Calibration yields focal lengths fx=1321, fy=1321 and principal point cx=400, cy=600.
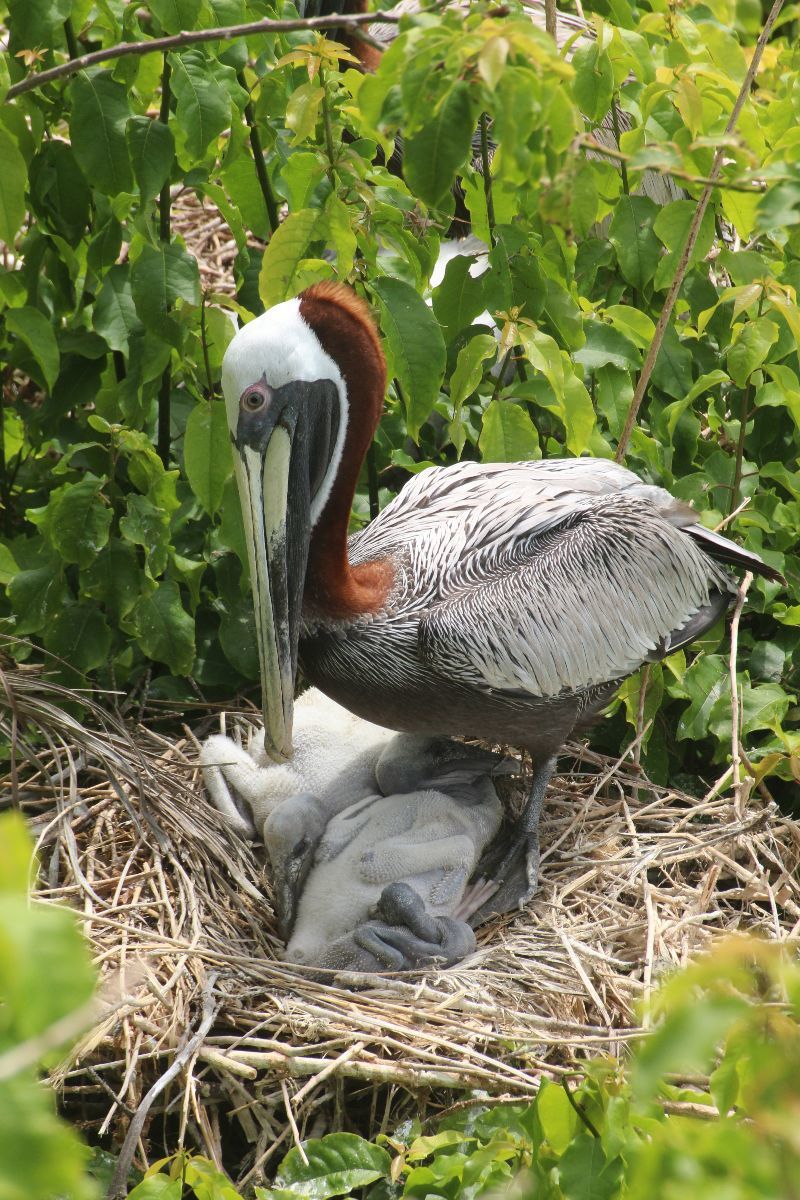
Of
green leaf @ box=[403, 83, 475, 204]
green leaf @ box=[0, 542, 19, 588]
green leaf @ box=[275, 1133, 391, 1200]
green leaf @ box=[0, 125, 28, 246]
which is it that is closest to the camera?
green leaf @ box=[403, 83, 475, 204]

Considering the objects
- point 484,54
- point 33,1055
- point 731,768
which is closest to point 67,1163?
point 33,1055

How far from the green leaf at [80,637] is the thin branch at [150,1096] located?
3.60 feet

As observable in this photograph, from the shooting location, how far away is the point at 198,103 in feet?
10.2

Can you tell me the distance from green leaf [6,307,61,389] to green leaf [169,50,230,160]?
614 millimetres

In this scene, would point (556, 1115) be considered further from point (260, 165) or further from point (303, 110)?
point (260, 165)

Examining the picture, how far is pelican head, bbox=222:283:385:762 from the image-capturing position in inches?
117

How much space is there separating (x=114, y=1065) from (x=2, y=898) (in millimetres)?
2089

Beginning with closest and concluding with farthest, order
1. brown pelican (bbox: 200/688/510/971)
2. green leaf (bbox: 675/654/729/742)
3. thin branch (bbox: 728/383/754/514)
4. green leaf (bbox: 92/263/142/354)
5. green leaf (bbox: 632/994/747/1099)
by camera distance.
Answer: green leaf (bbox: 632/994/747/1099) < brown pelican (bbox: 200/688/510/971) < green leaf (bbox: 92/263/142/354) < green leaf (bbox: 675/654/729/742) < thin branch (bbox: 728/383/754/514)

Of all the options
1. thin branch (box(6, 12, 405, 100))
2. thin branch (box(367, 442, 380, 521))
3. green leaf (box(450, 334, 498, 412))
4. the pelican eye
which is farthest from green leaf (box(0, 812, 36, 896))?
thin branch (box(367, 442, 380, 521))

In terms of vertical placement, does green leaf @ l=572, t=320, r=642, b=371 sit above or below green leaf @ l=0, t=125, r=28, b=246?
below

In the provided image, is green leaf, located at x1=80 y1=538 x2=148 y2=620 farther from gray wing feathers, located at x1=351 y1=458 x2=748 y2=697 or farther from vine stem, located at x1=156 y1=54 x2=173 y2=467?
gray wing feathers, located at x1=351 y1=458 x2=748 y2=697

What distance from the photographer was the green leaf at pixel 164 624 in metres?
3.63

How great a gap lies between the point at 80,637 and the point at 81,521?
14.2 inches

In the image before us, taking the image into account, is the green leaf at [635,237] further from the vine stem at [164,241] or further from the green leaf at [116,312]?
the green leaf at [116,312]
